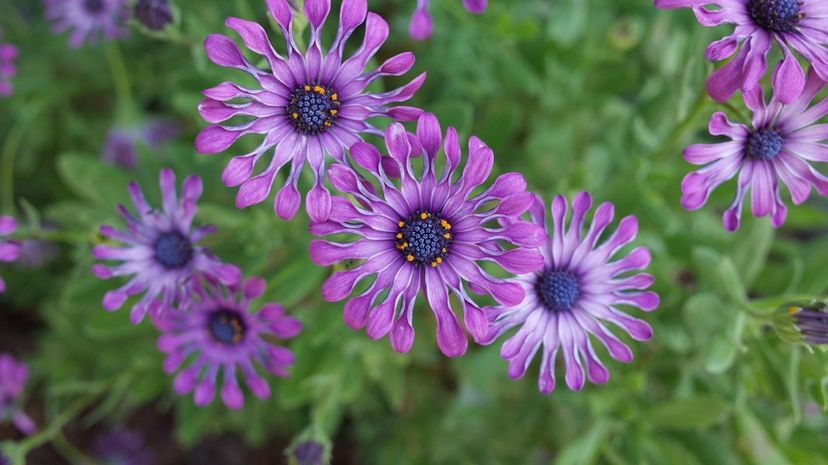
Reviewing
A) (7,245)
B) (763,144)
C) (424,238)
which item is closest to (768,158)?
(763,144)

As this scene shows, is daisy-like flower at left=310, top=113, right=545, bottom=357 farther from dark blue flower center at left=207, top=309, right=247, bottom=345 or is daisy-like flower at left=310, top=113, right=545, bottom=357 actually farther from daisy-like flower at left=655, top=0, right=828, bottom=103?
dark blue flower center at left=207, top=309, right=247, bottom=345

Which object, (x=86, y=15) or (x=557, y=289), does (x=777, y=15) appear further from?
(x=86, y=15)

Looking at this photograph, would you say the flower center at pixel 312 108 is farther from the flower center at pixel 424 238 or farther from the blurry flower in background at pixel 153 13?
the blurry flower in background at pixel 153 13

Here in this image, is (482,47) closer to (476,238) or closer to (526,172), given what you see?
(526,172)

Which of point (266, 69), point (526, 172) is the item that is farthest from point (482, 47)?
point (266, 69)

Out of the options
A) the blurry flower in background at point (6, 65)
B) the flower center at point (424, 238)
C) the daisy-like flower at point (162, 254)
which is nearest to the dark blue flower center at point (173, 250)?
the daisy-like flower at point (162, 254)
